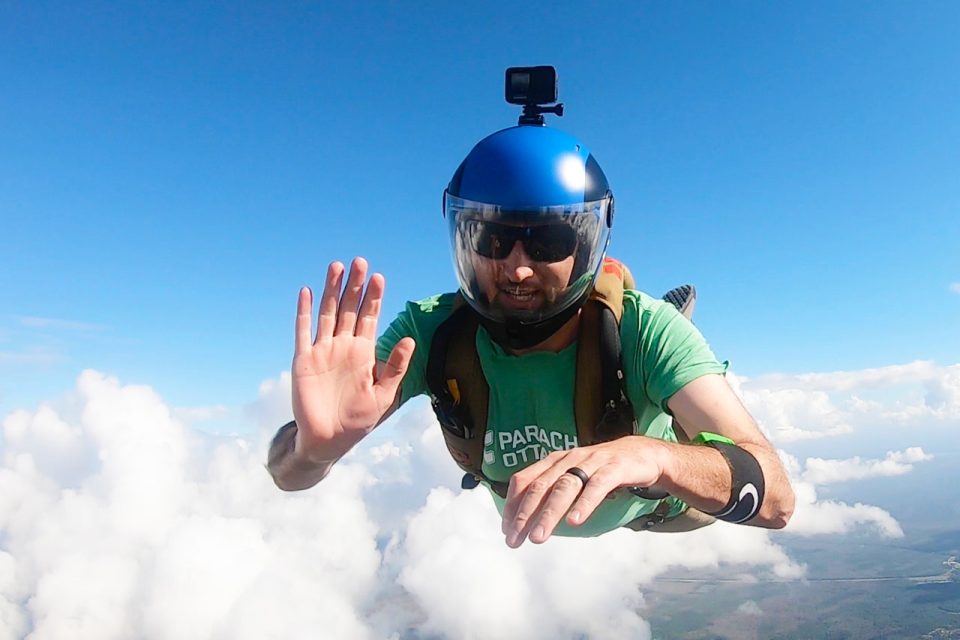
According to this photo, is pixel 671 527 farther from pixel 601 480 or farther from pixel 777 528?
pixel 601 480

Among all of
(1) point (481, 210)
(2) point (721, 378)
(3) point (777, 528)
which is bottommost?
(3) point (777, 528)

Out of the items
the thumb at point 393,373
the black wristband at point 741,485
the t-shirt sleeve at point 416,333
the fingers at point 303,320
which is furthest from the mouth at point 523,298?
the black wristband at point 741,485

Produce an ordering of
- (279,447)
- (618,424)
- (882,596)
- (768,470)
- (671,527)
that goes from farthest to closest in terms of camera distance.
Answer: (882,596), (671,527), (279,447), (618,424), (768,470)

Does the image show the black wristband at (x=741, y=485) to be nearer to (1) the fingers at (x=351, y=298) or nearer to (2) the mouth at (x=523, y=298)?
(2) the mouth at (x=523, y=298)

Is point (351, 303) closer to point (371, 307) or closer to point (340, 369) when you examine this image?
point (371, 307)

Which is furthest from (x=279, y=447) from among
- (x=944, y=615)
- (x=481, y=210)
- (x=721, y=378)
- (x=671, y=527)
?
(x=944, y=615)

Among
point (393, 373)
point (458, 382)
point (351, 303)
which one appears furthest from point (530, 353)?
point (351, 303)

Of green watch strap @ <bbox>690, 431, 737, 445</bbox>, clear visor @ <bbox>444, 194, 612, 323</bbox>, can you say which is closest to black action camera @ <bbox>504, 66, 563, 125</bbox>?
clear visor @ <bbox>444, 194, 612, 323</bbox>
